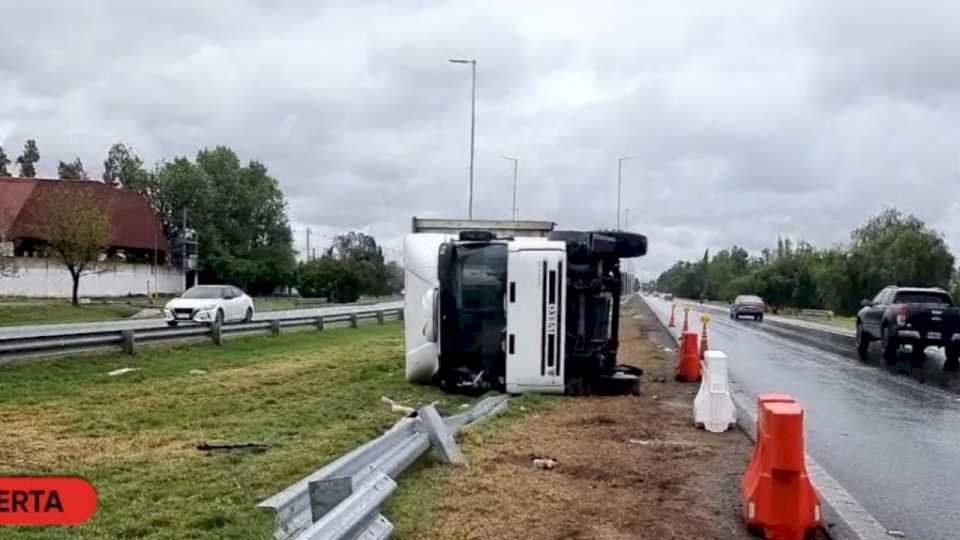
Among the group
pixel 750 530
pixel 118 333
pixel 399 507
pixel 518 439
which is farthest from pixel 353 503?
pixel 118 333

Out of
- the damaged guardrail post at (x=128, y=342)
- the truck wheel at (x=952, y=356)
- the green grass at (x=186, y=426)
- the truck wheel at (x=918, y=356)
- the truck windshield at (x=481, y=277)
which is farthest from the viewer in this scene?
the truck wheel at (x=918, y=356)

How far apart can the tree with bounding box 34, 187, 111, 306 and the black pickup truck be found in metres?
40.0

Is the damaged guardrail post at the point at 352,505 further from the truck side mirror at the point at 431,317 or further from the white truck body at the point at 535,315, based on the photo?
the truck side mirror at the point at 431,317

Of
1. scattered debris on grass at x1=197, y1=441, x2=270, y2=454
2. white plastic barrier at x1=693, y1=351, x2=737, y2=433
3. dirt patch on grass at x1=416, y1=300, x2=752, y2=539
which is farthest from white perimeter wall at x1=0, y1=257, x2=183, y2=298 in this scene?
white plastic barrier at x1=693, y1=351, x2=737, y2=433

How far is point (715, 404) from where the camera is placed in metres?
10.9

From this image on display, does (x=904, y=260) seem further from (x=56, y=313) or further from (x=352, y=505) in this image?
(x=352, y=505)

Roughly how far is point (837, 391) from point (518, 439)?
8.84 m

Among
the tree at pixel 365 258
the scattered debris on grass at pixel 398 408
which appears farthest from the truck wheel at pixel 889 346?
the tree at pixel 365 258

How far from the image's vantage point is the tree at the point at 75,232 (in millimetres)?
50094

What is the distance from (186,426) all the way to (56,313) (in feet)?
124

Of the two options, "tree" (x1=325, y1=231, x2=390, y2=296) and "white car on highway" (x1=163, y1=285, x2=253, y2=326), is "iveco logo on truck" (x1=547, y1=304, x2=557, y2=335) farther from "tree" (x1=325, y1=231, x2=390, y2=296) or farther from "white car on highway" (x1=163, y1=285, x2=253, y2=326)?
"tree" (x1=325, y1=231, x2=390, y2=296)

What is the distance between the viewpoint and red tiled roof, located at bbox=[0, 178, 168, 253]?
6209cm

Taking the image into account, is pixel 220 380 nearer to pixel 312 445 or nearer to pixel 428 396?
pixel 428 396

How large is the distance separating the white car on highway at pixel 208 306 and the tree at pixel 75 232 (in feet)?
73.5
